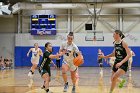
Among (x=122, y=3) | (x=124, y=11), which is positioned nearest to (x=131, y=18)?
(x=124, y=11)

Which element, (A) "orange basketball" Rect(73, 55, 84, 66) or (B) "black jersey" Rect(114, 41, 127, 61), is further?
(A) "orange basketball" Rect(73, 55, 84, 66)

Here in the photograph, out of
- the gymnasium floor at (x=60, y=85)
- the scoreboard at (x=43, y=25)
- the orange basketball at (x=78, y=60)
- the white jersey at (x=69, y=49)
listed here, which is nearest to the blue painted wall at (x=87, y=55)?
the scoreboard at (x=43, y=25)

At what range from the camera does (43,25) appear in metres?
32.5

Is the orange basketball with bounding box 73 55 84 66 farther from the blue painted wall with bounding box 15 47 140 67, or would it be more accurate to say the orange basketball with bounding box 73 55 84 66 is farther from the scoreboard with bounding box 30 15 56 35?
the scoreboard with bounding box 30 15 56 35

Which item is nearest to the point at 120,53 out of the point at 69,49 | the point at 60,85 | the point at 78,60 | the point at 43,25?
the point at 78,60

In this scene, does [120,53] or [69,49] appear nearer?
[120,53]

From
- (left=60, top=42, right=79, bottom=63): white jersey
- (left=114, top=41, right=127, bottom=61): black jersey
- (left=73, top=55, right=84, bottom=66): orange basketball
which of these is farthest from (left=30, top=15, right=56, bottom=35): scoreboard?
(left=114, top=41, right=127, bottom=61): black jersey

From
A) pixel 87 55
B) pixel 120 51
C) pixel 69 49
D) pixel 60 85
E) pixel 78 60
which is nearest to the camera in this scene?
pixel 120 51

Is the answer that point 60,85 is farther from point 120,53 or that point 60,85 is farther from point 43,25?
point 43,25

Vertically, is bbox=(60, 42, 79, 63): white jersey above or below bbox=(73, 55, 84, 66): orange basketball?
above

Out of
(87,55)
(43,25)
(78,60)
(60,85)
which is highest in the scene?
(43,25)

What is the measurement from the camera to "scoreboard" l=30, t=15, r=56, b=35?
Answer: 3250 centimetres

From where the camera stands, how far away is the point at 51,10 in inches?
1309

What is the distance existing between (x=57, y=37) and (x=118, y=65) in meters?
24.2
